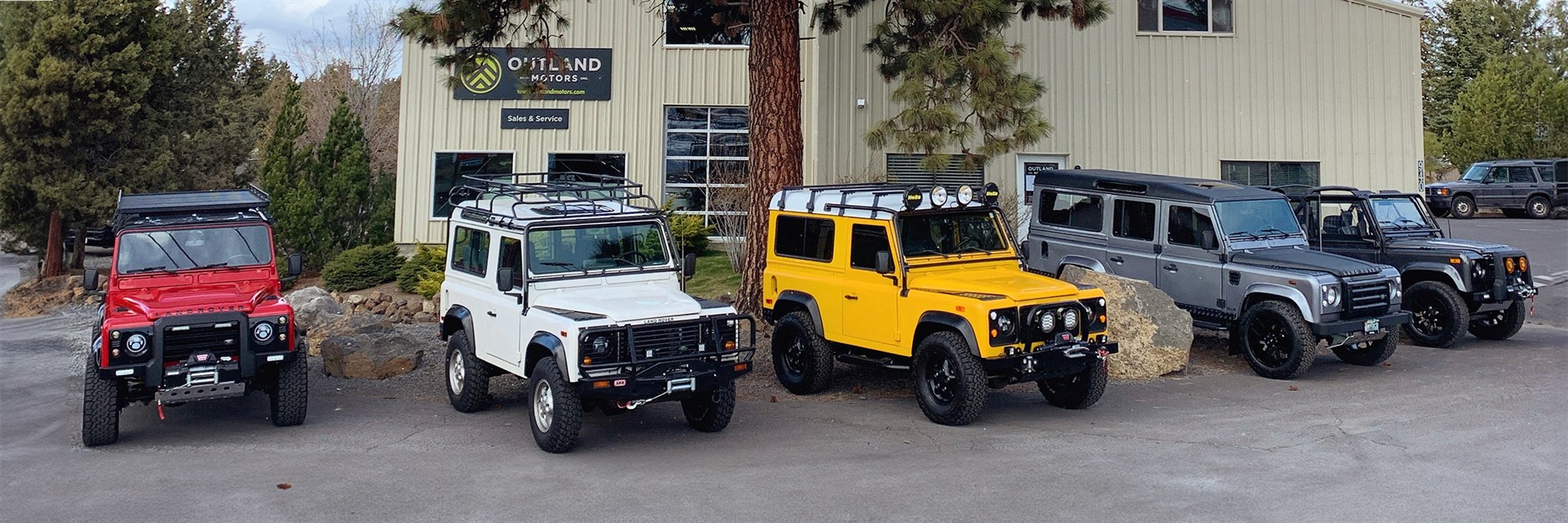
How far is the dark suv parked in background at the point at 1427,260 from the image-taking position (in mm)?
13141

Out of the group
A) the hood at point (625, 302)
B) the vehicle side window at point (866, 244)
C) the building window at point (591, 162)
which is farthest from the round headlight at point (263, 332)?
the building window at point (591, 162)

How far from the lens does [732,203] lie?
19.0m

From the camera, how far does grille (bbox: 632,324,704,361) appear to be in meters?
8.34

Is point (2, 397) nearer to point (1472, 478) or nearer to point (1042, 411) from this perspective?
point (1042, 411)

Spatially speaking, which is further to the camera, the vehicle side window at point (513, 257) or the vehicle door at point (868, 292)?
the vehicle door at point (868, 292)

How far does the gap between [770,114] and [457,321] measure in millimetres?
5060

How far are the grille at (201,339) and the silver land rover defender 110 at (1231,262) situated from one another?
7.89 m

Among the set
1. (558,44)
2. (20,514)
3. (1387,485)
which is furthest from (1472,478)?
(558,44)

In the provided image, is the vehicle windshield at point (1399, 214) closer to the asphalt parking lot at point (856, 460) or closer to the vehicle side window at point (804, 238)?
the asphalt parking lot at point (856, 460)

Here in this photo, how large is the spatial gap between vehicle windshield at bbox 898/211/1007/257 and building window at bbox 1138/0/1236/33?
1234 cm

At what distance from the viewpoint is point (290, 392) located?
9.38 m

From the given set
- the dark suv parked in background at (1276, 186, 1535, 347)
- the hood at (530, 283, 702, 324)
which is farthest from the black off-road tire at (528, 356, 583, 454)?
the dark suv parked in background at (1276, 186, 1535, 347)

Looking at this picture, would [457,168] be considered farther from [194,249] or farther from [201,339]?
[201,339]

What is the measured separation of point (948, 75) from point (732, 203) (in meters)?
7.49
